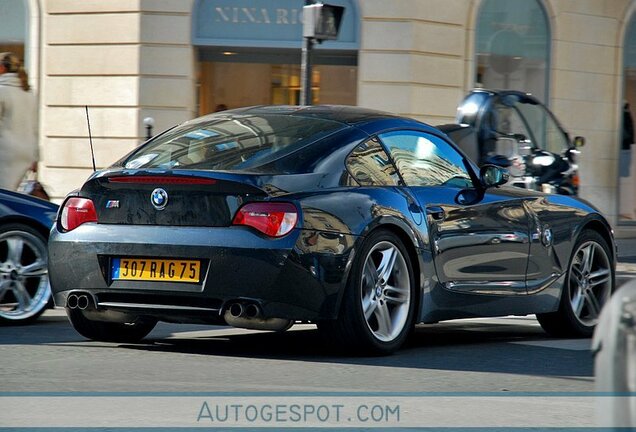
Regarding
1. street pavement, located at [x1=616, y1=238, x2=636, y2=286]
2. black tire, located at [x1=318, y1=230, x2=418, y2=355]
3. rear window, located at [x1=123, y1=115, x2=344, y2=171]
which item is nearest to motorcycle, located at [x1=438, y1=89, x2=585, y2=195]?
street pavement, located at [x1=616, y1=238, x2=636, y2=286]

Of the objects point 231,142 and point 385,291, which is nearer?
point 385,291

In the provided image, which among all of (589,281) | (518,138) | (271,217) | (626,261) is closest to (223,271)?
(271,217)

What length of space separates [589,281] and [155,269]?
3454 mm

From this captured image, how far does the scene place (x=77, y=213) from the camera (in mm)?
7480

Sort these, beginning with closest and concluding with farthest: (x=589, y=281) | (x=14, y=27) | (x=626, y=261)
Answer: (x=589, y=281) < (x=626, y=261) < (x=14, y=27)

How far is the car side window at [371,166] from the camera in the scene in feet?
24.9


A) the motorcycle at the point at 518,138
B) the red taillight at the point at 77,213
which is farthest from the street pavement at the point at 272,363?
the motorcycle at the point at 518,138

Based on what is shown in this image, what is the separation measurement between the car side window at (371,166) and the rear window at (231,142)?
0.20 meters

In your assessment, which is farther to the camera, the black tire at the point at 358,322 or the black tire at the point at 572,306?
the black tire at the point at 572,306

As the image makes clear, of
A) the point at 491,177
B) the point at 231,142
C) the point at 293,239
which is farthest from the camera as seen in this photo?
the point at 491,177

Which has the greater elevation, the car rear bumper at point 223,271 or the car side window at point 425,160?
the car side window at point 425,160

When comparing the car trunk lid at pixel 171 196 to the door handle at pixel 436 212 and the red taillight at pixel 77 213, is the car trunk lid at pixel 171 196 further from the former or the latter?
the door handle at pixel 436 212

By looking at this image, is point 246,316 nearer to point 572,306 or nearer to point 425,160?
point 425,160

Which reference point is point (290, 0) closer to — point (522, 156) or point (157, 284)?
point (522, 156)
